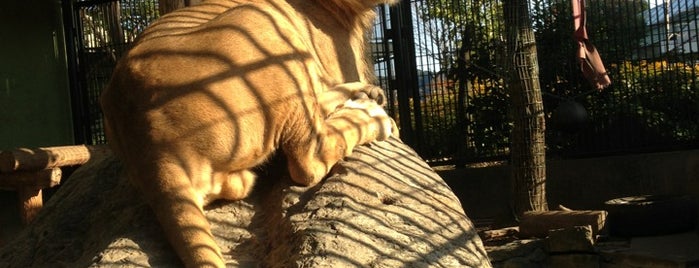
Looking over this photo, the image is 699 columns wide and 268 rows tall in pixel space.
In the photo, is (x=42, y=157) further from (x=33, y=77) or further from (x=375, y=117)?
(x=33, y=77)

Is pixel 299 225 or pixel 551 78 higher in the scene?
pixel 551 78

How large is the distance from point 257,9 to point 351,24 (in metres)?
1.12

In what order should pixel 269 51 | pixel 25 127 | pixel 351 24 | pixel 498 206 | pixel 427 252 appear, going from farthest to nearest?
pixel 25 127, pixel 498 206, pixel 351 24, pixel 269 51, pixel 427 252

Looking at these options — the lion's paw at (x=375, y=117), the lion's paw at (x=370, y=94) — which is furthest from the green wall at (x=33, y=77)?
the lion's paw at (x=375, y=117)

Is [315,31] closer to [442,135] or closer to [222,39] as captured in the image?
[222,39]

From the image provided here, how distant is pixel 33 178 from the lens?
7.72 meters

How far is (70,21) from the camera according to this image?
1283 cm

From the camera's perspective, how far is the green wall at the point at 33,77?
11938 mm

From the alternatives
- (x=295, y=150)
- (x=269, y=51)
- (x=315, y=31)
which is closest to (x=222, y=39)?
(x=269, y=51)

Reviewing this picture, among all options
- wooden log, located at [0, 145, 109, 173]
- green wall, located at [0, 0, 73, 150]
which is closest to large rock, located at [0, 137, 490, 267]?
wooden log, located at [0, 145, 109, 173]

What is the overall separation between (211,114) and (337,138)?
753mm

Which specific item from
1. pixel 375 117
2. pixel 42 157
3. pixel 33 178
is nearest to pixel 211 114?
pixel 375 117

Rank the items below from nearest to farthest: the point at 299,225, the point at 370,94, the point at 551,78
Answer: the point at 299,225 → the point at 370,94 → the point at 551,78

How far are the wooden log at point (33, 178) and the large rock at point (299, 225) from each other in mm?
3563
